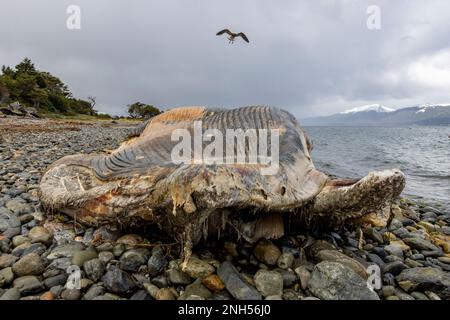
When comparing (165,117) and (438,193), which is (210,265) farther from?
(438,193)

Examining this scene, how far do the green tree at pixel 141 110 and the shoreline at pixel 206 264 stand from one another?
6640 centimetres

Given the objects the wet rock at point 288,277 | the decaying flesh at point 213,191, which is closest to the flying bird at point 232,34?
the decaying flesh at point 213,191

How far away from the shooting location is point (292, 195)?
2.55 metres

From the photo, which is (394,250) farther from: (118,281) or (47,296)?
(47,296)

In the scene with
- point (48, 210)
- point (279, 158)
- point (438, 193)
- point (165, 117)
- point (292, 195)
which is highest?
point (165, 117)

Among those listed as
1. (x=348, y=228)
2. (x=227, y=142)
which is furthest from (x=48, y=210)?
(x=348, y=228)

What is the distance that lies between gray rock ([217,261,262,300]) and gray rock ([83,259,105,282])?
102 centimetres

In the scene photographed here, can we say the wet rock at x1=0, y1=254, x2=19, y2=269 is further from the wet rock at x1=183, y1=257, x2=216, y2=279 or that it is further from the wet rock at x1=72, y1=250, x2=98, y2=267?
the wet rock at x1=183, y1=257, x2=216, y2=279

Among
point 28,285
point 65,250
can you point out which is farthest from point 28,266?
point 65,250

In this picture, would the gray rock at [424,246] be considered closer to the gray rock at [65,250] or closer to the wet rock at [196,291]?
the wet rock at [196,291]

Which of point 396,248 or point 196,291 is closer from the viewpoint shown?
point 196,291

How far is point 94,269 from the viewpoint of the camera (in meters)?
2.60

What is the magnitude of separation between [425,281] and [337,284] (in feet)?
2.83
